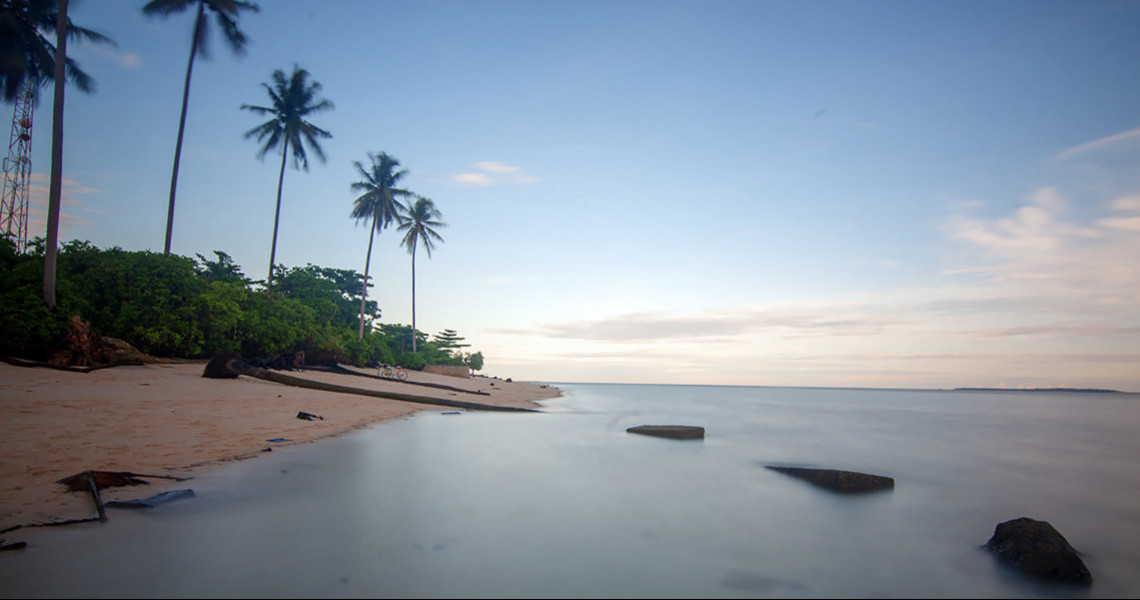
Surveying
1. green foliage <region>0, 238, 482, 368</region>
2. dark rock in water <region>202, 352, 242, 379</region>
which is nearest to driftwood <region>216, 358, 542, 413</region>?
dark rock in water <region>202, 352, 242, 379</region>

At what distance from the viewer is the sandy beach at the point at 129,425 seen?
484 cm

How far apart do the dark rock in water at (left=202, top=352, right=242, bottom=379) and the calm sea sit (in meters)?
7.34

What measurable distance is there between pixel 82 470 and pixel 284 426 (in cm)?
489

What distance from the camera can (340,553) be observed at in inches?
158

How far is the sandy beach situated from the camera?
4.84m

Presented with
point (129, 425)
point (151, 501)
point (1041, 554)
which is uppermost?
point (129, 425)

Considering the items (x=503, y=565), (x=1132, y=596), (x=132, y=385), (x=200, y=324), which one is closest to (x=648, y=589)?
(x=503, y=565)

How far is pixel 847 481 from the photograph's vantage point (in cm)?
798

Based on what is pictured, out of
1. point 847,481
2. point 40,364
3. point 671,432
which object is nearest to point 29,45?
point 40,364

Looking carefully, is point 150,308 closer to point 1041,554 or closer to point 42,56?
point 42,56

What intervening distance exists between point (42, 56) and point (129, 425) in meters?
23.1

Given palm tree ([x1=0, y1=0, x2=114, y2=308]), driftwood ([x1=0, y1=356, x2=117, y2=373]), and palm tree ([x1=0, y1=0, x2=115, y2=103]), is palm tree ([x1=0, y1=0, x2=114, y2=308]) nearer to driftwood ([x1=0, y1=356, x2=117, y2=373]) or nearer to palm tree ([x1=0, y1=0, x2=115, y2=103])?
palm tree ([x1=0, y1=0, x2=115, y2=103])

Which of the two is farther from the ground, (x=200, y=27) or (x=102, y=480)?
(x=200, y=27)

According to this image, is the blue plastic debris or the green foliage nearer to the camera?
the blue plastic debris
